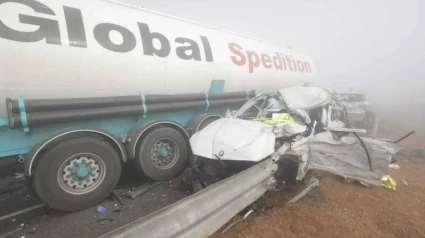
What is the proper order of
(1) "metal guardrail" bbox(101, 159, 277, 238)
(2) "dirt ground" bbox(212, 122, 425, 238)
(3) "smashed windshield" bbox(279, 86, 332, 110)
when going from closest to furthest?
(1) "metal guardrail" bbox(101, 159, 277, 238), (2) "dirt ground" bbox(212, 122, 425, 238), (3) "smashed windshield" bbox(279, 86, 332, 110)

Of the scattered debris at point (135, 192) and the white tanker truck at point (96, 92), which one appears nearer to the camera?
the white tanker truck at point (96, 92)

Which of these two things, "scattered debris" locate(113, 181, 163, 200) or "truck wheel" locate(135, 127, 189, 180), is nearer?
"scattered debris" locate(113, 181, 163, 200)

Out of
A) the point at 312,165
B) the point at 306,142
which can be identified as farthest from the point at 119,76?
the point at 312,165

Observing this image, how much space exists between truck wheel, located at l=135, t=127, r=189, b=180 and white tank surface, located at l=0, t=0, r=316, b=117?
35.6 inches

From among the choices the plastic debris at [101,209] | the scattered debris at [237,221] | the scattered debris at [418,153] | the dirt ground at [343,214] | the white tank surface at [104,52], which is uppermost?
the white tank surface at [104,52]

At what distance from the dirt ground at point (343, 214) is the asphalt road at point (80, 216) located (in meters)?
1.33

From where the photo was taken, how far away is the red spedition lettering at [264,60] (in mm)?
6131

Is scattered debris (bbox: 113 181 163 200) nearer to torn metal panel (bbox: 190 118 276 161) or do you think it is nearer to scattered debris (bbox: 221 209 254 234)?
torn metal panel (bbox: 190 118 276 161)

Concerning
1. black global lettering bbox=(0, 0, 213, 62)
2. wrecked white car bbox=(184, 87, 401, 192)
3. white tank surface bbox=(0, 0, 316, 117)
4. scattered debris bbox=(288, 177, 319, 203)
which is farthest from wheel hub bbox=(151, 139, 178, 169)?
scattered debris bbox=(288, 177, 319, 203)

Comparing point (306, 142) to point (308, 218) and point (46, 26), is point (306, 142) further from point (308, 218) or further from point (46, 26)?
point (46, 26)

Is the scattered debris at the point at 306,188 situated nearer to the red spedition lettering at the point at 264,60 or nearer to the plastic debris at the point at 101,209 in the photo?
the plastic debris at the point at 101,209

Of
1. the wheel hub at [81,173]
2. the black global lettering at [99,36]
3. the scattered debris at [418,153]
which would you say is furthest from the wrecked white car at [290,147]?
the scattered debris at [418,153]

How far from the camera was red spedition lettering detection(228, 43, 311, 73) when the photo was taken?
6131mm

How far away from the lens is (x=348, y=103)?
9.34m
